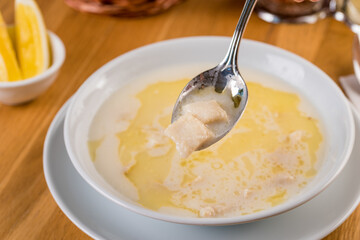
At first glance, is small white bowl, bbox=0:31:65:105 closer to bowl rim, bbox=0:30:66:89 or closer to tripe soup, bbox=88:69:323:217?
bowl rim, bbox=0:30:66:89

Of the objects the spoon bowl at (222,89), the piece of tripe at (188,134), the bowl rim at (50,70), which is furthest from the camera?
the bowl rim at (50,70)

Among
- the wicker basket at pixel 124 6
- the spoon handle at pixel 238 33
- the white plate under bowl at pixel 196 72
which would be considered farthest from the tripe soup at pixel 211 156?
the wicker basket at pixel 124 6

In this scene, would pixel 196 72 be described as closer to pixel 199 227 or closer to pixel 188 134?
pixel 188 134

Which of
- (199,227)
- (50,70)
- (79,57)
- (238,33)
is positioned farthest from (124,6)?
(199,227)

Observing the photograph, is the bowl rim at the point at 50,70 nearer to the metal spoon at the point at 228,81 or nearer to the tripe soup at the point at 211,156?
the tripe soup at the point at 211,156

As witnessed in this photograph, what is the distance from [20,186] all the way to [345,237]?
0.81 m

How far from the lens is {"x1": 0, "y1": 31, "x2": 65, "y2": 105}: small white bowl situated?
4.75 ft

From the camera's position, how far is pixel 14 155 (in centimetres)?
138

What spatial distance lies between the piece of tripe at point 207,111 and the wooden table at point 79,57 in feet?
1.26

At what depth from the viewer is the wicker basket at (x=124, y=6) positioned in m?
1.90

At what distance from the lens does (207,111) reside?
122 centimetres

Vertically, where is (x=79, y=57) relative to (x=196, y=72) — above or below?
below

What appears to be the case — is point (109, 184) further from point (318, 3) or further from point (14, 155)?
point (318, 3)

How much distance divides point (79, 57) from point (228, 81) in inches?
25.5
